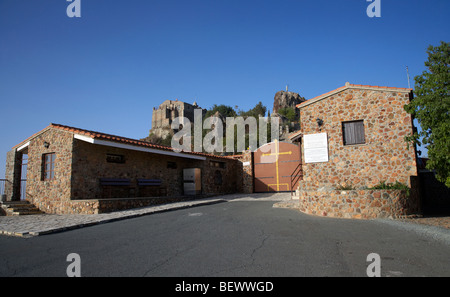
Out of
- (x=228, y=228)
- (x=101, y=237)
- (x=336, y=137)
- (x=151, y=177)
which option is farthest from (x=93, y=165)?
(x=336, y=137)

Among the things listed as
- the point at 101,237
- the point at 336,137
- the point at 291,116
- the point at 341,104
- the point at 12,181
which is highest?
the point at 291,116

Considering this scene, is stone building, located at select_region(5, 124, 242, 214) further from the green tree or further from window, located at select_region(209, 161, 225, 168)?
the green tree

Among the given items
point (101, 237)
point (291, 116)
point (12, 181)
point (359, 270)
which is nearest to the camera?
point (359, 270)

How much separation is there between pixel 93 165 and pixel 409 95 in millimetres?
12842

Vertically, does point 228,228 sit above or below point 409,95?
below

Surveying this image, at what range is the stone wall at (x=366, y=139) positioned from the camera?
34.3ft

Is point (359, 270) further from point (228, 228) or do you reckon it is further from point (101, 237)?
point (101, 237)

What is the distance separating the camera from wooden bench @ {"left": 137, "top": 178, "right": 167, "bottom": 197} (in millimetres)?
13812

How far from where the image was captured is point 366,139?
11.0 m

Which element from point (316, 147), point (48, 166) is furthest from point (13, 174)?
point (316, 147)

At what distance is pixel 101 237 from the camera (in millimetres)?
6297

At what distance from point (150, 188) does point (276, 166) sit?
8362 mm

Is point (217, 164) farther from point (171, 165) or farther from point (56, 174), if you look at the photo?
point (56, 174)

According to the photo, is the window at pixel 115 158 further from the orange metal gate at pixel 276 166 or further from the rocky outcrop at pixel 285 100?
the rocky outcrop at pixel 285 100
